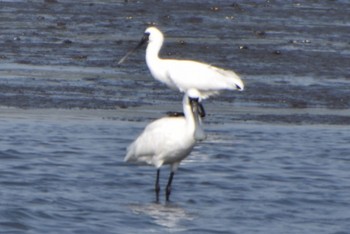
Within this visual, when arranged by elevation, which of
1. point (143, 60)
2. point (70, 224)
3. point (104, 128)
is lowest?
point (70, 224)

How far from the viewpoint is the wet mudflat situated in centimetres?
1004

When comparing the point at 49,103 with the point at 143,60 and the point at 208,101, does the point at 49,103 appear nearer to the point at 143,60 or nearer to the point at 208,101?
the point at 208,101

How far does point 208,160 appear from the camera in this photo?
12.4 metres

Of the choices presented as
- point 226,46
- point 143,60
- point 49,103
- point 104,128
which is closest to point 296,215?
point 104,128

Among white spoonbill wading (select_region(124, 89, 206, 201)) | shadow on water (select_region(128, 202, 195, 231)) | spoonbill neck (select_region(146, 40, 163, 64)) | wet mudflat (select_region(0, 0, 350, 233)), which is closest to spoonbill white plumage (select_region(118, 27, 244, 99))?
spoonbill neck (select_region(146, 40, 163, 64))

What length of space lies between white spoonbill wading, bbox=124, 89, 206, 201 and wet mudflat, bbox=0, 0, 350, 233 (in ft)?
1.00

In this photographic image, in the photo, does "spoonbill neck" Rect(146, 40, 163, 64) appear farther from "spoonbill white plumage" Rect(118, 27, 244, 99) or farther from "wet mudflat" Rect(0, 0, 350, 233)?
"wet mudflat" Rect(0, 0, 350, 233)

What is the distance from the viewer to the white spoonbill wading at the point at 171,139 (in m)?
10.6

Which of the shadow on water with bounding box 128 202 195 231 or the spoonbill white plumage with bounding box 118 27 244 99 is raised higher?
the spoonbill white plumage with bounding box 118 27 244 99

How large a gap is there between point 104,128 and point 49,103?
151 centimetres

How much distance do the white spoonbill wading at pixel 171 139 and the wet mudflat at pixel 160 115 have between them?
1.00ft

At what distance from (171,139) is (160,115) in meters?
3.93

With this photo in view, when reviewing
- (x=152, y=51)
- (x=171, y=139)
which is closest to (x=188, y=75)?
(x=152, y=51)

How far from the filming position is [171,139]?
10.7 metres
